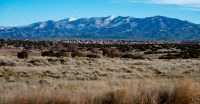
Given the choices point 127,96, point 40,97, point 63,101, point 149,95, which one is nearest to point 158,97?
point 149,95

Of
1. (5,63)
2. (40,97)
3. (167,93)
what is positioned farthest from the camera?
(5,63)

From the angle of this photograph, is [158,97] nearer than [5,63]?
Yes

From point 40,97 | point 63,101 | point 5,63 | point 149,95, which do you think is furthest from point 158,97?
point 5,63

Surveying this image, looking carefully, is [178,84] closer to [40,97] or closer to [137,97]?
[137,97]

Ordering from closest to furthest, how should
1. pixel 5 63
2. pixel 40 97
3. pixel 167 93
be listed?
pixel 40 97, pixel 167 93, pixel 5 63

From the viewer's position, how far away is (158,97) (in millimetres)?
9391

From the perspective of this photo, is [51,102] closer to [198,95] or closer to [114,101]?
[114,101]

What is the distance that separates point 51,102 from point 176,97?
3785mm

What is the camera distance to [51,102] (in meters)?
9.20

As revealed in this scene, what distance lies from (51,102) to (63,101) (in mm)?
368

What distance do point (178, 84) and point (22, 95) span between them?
16.0 ft

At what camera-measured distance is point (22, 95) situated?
922cm

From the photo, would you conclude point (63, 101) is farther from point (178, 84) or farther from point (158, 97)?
point (178, 84)

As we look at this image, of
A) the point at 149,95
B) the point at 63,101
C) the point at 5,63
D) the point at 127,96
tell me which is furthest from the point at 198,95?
the point at 5,63
